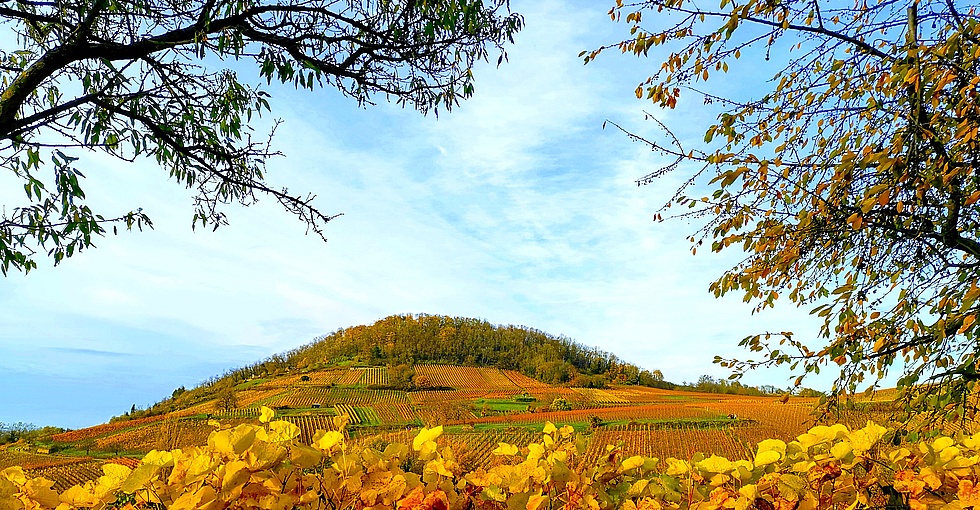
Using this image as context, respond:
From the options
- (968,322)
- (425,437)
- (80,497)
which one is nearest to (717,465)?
(425,437)

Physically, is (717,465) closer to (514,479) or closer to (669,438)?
(514,479)

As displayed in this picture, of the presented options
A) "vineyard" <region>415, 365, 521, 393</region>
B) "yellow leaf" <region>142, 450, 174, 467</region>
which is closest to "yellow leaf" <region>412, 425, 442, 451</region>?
"yellow leaf" <region>142, 450, 174, 467</region>

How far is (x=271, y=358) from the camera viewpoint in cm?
6181

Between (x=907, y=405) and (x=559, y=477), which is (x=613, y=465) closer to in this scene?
(x=559, y=477)

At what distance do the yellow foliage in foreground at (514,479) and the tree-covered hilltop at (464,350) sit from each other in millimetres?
55075

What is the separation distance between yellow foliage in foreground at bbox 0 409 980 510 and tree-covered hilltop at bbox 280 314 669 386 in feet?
181

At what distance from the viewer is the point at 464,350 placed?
61.8 metres

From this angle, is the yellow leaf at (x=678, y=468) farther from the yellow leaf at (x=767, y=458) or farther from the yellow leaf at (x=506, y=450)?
the yellow leaf at (x=506, y=450)

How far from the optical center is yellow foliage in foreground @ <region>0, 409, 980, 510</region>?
121 centimetres

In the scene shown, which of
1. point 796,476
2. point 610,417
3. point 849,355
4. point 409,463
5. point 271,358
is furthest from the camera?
point 271,358

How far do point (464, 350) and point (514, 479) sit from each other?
6136cm

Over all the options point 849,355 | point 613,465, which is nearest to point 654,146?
point 849,355

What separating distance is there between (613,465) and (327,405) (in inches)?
1609

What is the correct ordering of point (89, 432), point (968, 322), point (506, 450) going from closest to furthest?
point (506, 450) < point (968, 322) < point (89, 432)
